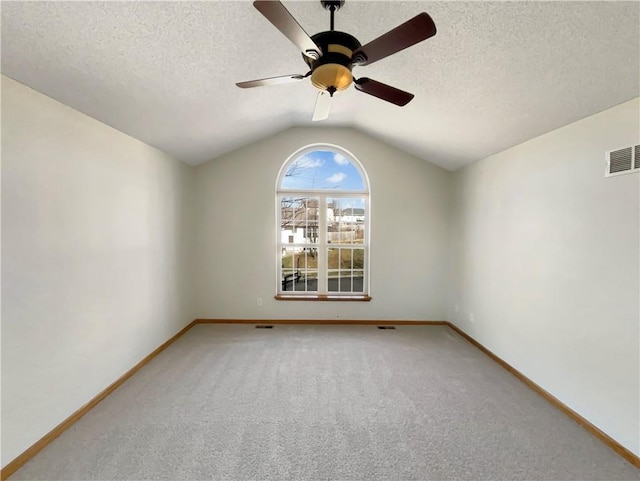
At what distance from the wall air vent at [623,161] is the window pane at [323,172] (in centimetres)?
279

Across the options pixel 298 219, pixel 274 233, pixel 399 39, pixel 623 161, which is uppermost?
pixel 399 39

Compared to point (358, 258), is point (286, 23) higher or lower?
higher

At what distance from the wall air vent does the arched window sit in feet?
8.98

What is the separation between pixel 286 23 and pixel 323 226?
3.32 meters

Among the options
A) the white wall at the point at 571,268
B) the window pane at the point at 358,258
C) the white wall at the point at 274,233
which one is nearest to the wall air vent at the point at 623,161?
the white wall at the point at 571,268

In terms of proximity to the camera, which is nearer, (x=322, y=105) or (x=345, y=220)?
(x=322, y=105)

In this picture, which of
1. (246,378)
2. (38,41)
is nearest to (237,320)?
(246,378)

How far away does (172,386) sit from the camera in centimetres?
258

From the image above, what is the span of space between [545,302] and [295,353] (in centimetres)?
246

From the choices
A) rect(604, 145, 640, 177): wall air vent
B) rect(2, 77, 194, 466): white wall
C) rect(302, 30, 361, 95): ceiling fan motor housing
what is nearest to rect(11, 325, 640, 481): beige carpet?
rect(2, 77, 194, 466): white wall

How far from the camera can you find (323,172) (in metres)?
4.43

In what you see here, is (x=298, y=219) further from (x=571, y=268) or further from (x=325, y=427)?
(x=571, y=268)

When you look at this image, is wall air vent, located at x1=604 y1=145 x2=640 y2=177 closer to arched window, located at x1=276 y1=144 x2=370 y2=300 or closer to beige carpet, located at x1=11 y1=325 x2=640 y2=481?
beige carpet, located at x1=11 y1=325 x2=640 y2=481

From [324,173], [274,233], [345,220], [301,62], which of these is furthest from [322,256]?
[301,62]
